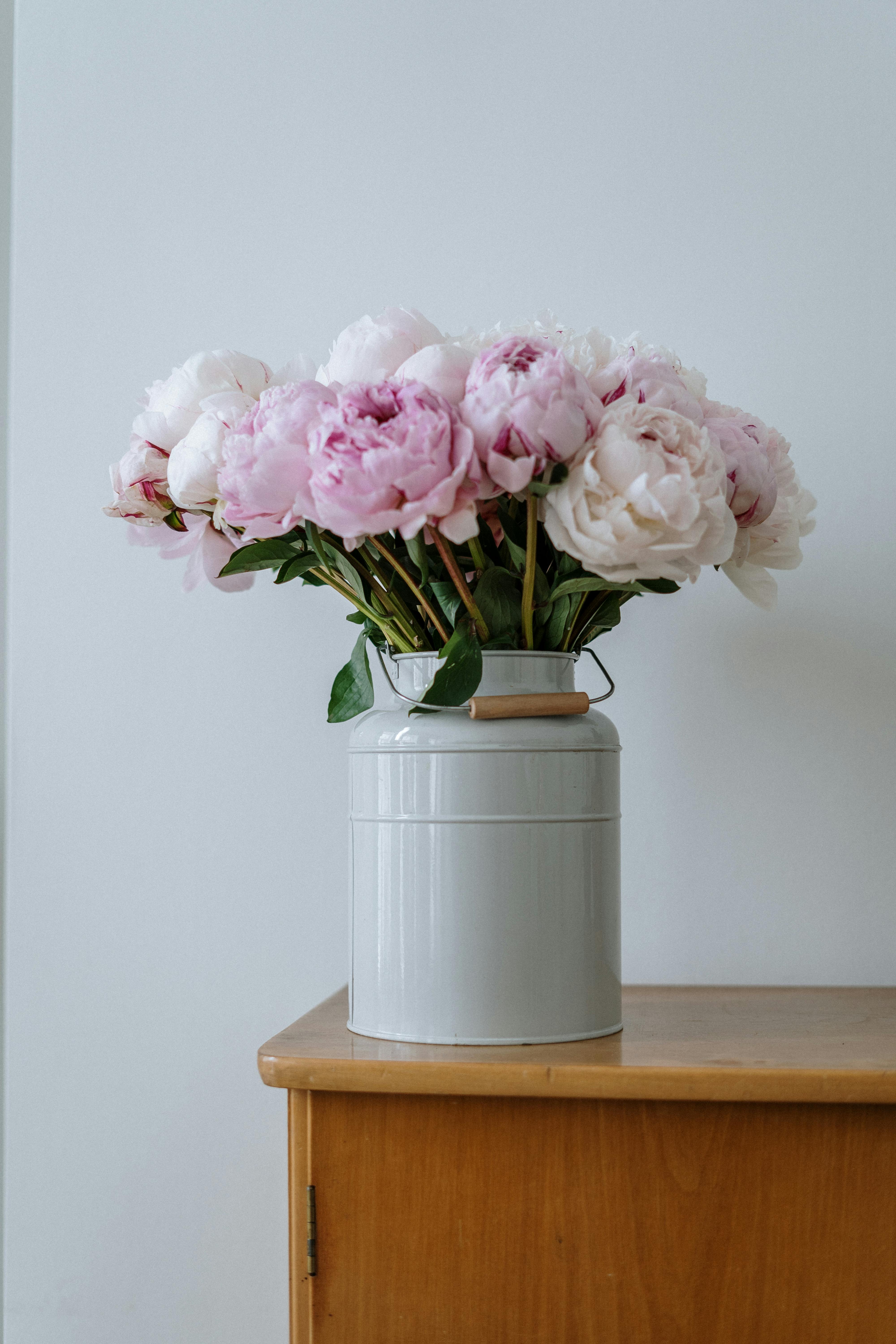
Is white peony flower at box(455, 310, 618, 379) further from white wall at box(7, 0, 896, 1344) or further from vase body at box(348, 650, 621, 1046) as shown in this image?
white wall at box(7, 0, 896, 1344)

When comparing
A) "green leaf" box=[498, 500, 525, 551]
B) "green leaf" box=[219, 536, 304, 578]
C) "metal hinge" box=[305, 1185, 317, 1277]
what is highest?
"green leaf" box=[498, 500, 525, 551]

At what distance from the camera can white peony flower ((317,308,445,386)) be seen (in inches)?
26.9

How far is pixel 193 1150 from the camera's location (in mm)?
1062

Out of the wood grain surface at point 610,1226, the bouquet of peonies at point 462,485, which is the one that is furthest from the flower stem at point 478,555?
the wood grain surface at point 610,1226

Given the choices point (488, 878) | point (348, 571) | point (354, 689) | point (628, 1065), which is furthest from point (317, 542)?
point (628, 1065)

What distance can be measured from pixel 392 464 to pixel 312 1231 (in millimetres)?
482

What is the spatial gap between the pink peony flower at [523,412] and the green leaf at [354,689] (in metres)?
0.23

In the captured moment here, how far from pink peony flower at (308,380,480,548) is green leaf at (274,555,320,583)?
13 cm

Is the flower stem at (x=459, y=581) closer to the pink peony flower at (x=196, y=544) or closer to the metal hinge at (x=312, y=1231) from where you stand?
the pink peony flower at (x=196, y=544)

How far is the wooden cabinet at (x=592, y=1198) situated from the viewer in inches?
25.3

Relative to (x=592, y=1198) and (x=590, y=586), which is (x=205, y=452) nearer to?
(x=590, y=586)

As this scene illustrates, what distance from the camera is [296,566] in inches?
30.1

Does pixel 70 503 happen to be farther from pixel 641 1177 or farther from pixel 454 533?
pixel 641 1177

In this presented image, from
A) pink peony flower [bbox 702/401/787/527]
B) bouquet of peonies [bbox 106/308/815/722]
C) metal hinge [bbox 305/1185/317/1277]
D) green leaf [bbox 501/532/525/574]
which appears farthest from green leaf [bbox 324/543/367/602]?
metal hinge [bbox 305/1185/317/1277]
